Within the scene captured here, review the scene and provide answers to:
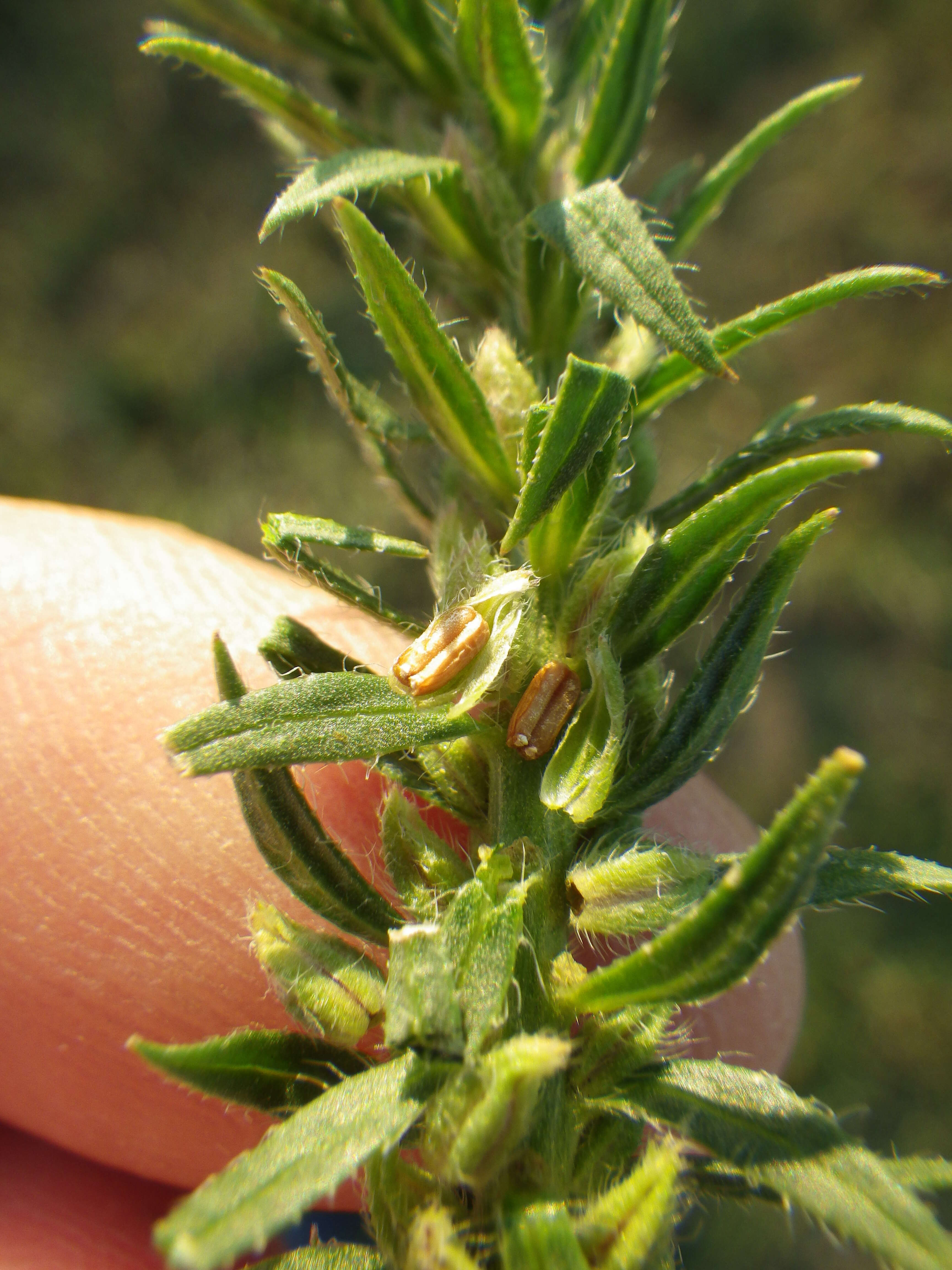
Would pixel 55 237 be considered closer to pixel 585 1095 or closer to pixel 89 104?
pixel 89 104

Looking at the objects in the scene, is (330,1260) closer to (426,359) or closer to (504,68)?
(426,359)

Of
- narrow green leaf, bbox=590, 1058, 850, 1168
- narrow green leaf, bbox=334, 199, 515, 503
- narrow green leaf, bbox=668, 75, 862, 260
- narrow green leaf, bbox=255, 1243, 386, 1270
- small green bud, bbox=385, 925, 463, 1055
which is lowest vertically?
narrow green leaf, bbox=255, 1243, 386, 1270

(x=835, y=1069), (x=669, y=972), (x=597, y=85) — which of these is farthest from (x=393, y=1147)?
(x=835, y=1069)

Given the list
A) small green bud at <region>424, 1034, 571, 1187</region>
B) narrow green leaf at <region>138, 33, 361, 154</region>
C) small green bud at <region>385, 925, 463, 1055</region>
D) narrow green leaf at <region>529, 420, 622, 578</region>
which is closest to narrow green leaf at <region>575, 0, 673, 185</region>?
narrow green leaf at <region>138, 33, 361, 154</region>

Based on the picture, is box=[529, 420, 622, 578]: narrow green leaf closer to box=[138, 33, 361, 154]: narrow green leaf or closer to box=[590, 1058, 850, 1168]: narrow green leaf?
box=[590, 1058, 850, 1168]: narrow green leaf

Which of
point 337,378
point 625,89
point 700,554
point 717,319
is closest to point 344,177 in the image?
point 337,378
